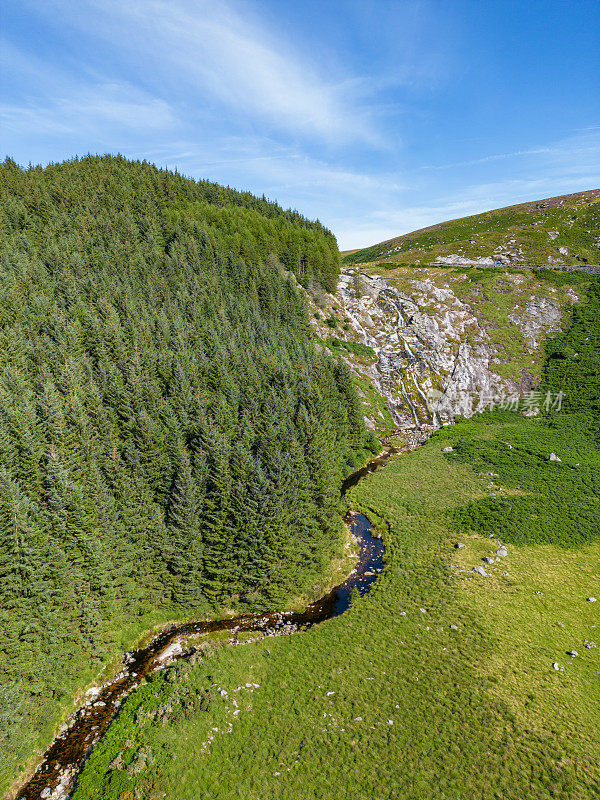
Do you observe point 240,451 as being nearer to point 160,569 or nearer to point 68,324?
point 160,569

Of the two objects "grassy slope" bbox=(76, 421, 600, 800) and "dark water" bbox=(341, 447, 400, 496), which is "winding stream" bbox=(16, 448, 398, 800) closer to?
"grassy slope" bbox=(76, 421, 600, 800)

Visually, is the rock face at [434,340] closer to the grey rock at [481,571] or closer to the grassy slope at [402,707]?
the grey rock at [481,571]

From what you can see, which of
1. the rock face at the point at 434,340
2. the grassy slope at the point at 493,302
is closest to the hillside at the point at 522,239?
the grassy slope at the point at 493,302

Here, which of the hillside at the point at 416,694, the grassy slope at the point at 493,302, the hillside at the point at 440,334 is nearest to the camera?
the hillside at the point at 416,694

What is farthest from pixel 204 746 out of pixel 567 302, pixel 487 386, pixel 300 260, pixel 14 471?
pixel 567 302

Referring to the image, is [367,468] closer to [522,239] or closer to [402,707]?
[402,707]

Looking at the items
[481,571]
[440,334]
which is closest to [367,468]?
[481,571]
